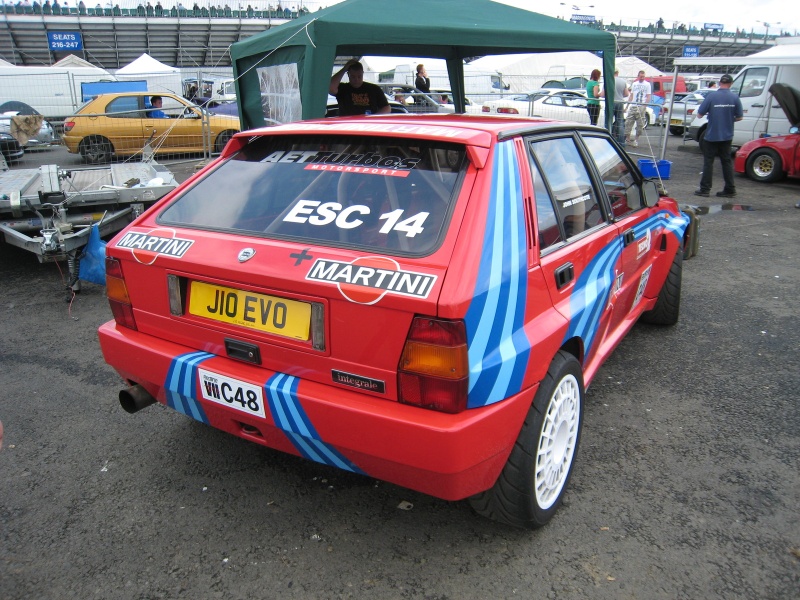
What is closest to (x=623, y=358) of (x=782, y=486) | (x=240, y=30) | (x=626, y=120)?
(x=782, y=486)

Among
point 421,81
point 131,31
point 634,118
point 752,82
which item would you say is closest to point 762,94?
point 752,82

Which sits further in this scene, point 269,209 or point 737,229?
point 737,229

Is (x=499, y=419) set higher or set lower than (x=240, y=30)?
lower

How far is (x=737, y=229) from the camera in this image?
26.5 feet

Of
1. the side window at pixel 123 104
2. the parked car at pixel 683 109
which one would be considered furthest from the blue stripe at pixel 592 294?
the parked car at pixel 683 109

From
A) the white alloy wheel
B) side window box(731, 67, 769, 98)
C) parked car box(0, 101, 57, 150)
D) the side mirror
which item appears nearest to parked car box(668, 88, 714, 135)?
side window box(731, 67, 769, 98)

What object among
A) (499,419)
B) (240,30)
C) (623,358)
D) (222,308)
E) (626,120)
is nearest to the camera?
(499,419)

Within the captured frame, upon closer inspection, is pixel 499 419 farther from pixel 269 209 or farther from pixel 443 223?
pixel 269 209

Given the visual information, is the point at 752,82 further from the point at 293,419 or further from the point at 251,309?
the point at 293,419

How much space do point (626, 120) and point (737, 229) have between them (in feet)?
30.2

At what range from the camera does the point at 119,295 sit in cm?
270

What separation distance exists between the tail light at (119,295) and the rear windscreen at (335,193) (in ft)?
0.90

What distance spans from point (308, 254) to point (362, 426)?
63 centimetres

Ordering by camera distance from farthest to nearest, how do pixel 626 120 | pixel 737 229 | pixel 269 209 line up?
pixel 626 120, pixel 737 229, pixel 269 209
